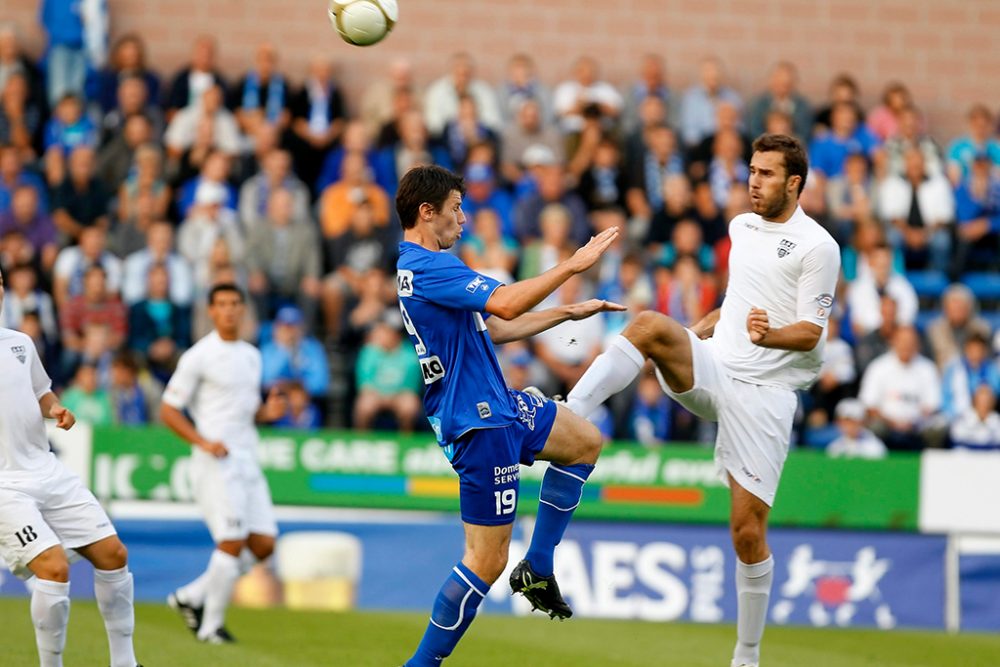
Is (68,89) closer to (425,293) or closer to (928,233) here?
(928,233)

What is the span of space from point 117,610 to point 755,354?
3.90 metres

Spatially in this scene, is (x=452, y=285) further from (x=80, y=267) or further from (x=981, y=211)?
(x=981, y=211)

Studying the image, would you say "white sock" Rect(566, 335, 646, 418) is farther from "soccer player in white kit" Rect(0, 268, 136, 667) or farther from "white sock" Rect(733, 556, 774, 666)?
"soccer player in white kit" Rect(0, 268, 136, 667)

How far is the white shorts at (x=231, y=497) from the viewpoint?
11758 mm

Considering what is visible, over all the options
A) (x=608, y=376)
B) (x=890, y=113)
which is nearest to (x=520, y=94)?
(x=890, y=113)

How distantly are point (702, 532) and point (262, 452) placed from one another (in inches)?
167

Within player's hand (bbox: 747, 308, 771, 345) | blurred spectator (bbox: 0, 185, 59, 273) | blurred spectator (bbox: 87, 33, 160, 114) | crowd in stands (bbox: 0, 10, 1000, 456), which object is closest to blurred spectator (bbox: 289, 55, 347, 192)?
crowd in stands (bbox: 0, 10, 1000, 456)

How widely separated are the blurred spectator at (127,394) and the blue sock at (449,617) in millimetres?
8162

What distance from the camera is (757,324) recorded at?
8258 millimetres

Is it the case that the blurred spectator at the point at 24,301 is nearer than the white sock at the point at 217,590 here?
No

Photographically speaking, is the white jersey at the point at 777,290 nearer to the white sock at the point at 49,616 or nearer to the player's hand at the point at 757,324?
the player's hand at the point at 757,324

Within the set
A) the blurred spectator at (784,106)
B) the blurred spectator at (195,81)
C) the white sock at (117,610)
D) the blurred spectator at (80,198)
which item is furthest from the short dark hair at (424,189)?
the blurred spectator at (784,106)

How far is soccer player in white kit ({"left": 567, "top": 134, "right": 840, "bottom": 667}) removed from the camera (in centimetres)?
851

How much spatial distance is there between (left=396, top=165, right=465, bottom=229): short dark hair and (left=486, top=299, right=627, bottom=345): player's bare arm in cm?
73
